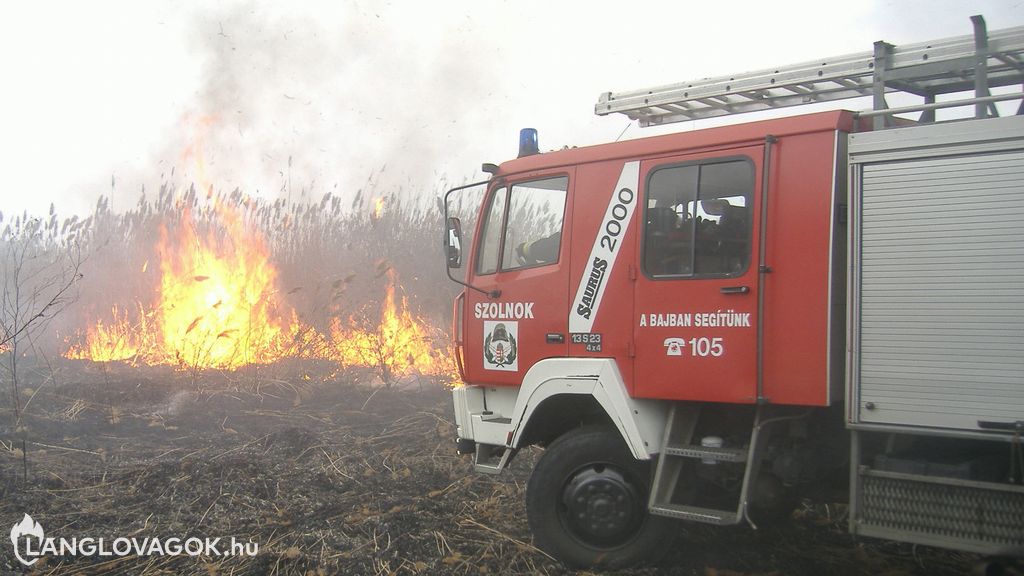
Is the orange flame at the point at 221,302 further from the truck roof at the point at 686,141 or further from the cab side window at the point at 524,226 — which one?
the truck roof at the point at 686,141

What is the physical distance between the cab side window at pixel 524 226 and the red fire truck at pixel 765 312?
0.06 feet

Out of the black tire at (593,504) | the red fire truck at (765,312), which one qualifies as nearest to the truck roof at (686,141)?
the red fire truck at (765,312)

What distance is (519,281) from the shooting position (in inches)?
227

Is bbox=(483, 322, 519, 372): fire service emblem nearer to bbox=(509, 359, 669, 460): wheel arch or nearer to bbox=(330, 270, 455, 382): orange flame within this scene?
bbox=(509, 359, 669, 460): wheel arch

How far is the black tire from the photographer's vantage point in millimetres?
5133

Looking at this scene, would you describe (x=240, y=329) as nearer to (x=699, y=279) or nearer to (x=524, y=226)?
(x=524, y=226)

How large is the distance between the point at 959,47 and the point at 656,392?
8.48 feet

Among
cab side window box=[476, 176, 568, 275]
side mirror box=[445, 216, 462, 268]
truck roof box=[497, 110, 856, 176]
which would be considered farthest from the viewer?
side mirror box=[445, 216, 462, 268]

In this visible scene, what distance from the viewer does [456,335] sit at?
6156mm

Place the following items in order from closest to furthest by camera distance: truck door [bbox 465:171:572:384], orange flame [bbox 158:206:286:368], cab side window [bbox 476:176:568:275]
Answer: truck door [bbox 465:171:572:384] < cab side window [bbox 476:176:568:275] < orange flame [bbox 158:206:286:368]

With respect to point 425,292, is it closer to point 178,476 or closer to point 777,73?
point 178,476

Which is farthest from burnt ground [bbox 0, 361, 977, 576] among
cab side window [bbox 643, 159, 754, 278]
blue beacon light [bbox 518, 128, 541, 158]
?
blue beacon light [bbox 518, 128, 541, 158]

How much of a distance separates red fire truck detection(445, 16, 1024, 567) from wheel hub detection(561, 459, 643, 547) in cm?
1

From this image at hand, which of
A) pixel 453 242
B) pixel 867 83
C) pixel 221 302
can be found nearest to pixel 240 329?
pixel 221 302
